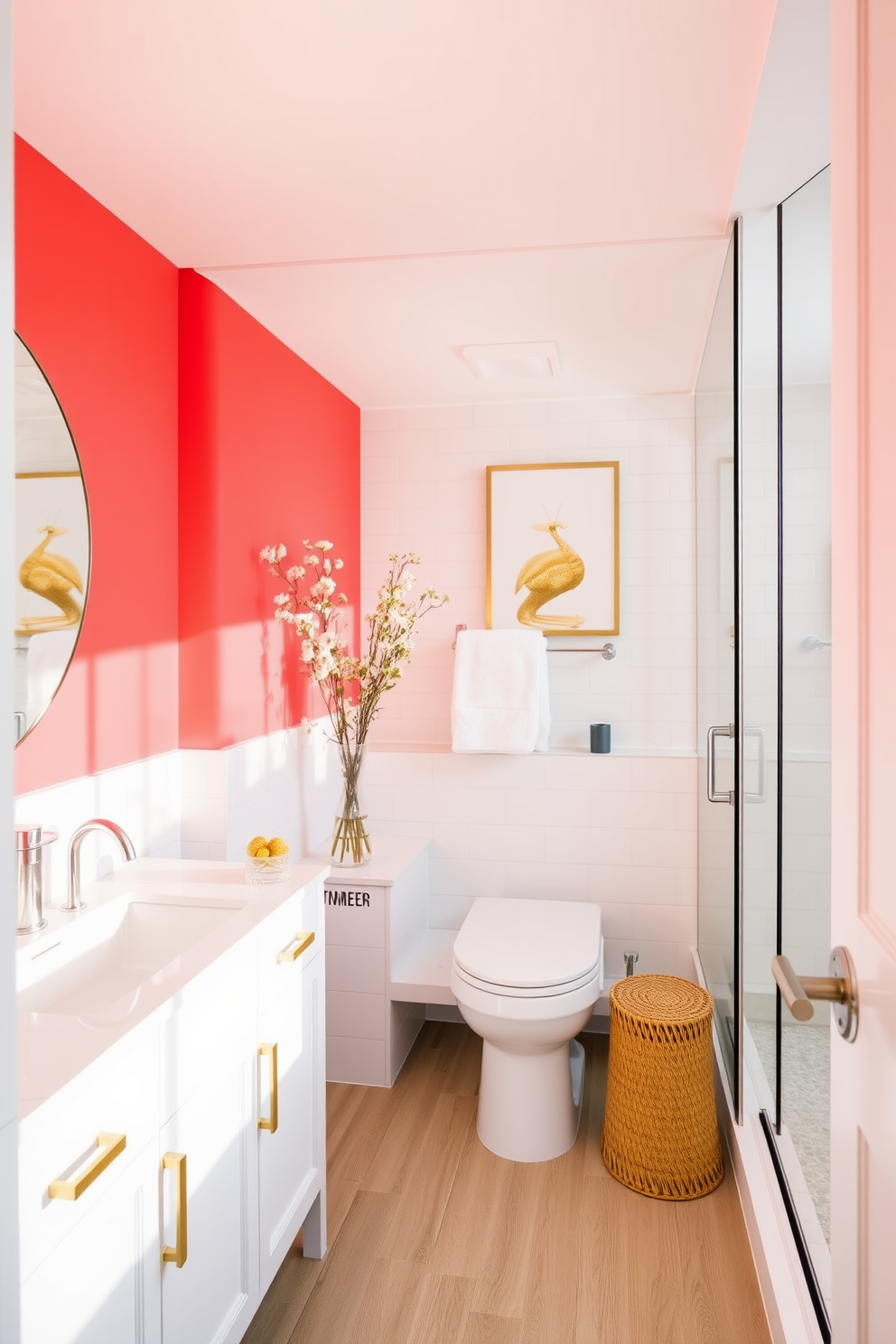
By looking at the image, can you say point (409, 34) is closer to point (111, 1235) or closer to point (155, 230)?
point (155, 230)

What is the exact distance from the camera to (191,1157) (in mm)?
1376

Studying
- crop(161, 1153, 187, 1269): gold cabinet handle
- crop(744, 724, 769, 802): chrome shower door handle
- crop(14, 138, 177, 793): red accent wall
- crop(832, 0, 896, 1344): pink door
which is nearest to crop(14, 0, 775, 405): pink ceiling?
crop(14, 138, 177, 793): red accent wall

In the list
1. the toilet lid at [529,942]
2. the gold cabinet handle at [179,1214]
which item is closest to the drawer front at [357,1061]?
the toilet lid at [529,942]

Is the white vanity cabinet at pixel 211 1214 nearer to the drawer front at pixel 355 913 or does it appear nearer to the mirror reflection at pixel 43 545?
the mirror reflection at pixel 43 545

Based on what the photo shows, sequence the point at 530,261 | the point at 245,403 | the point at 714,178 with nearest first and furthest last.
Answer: the point at 714,178, the point at 530,261, the point at 245,403

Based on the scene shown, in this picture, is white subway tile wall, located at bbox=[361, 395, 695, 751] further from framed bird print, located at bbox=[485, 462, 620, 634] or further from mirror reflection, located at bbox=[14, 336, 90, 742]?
mirror reflection, located at bbox=[14, 336, 90, 742]

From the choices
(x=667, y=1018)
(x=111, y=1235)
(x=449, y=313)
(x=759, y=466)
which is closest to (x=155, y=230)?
(x=449, y=313)

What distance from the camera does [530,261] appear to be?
7.20 feet

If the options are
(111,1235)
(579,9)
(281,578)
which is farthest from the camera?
(281,578)

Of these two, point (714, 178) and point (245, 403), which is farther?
point (245, 403)

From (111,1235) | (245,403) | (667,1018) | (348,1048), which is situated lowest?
(348,1048)

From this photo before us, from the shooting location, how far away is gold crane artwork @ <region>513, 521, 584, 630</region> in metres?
3.40

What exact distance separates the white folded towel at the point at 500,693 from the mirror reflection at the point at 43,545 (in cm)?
160

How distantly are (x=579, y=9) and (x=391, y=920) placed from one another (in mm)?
2331
